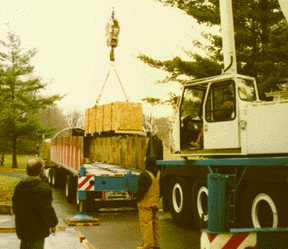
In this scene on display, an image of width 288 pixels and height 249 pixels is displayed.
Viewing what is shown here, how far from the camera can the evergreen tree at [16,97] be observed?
39.3m

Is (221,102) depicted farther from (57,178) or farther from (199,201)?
(57,178)

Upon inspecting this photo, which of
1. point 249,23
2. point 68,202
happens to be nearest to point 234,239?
point 68,202

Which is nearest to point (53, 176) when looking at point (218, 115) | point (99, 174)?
point (99, 174)

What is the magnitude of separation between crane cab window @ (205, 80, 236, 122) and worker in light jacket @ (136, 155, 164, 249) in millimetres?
2204

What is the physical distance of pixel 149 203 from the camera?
750cm

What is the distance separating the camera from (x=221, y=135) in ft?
29.6

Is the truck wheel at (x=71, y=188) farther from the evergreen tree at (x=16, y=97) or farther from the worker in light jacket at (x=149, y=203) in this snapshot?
the evergreen tree at (x=16, y=97)

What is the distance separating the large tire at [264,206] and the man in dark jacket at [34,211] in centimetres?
423

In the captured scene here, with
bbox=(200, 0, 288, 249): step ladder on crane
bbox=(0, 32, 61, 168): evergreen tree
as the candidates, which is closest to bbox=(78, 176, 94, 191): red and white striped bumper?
bbox=(200, 0, 288, 249): step ladder on crane

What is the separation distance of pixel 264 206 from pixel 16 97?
36466mm

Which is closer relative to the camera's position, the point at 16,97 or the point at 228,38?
the point at 228,38

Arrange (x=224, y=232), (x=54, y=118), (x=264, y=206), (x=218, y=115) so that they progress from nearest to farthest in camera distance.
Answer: (x=224, y=232)
(x=264, y=206)
(x=218, y=115)
(x=54, y=118)

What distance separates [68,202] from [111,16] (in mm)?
6373

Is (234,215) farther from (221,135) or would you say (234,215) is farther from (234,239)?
(234,239)
